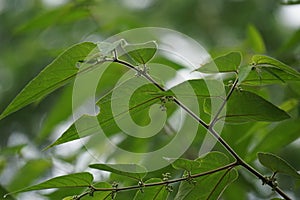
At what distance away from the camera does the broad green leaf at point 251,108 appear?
20.3 inches

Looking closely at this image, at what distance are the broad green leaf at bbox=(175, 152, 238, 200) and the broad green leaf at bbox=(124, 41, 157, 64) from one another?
101 millimetres

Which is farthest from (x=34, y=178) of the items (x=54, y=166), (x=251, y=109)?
(x=251, y=109)

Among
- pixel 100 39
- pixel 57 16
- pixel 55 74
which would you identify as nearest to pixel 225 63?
Answer: pixel 55 74

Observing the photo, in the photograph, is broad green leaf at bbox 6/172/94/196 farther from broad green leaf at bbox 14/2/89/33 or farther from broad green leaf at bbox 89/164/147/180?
broad green leaf at bbox 14/2/89/33

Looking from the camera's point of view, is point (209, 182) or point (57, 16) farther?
point (57, 16)

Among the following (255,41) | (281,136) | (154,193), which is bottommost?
(154,193)

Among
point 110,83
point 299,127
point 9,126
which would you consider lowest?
point 299,127

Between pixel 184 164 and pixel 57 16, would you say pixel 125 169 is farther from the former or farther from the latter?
pixel 57 16

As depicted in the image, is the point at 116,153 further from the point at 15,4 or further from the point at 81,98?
the point at 15,4

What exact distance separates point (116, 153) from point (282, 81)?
1.40 feet

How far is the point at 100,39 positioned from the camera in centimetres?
129

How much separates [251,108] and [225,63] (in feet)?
0.16

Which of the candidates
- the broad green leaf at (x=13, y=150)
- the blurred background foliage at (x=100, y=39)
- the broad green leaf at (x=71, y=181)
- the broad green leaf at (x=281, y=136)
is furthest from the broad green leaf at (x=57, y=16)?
the broad green leaf at (x=71, y=181)

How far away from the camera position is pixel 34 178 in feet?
3.12
